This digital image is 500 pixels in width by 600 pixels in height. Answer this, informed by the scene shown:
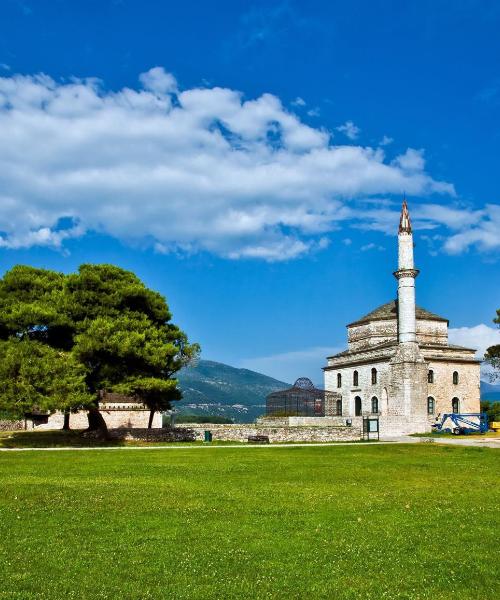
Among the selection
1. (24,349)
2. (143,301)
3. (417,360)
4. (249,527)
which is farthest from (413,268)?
(249,527)

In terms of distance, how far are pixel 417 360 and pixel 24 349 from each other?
34.2 meters

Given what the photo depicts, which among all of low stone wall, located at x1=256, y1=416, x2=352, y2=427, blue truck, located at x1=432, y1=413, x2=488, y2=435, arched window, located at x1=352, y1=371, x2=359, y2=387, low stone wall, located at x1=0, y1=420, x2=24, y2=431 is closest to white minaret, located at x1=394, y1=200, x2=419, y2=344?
blue truck, located at x1=432, y1=413, x2=488, y2=435

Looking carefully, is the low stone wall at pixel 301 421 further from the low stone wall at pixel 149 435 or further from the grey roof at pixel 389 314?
the low stone wall at pixel 149 435


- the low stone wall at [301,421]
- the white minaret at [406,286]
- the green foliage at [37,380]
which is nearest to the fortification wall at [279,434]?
the green foliage at [37,380]

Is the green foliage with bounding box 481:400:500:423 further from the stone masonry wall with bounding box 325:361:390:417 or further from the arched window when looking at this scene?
the arched window

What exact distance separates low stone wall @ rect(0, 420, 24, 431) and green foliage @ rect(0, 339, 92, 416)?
17.8 metres

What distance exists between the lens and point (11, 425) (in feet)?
170

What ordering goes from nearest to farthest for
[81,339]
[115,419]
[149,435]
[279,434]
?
[81,339] < [149,435] < [279,434] < [115,419]

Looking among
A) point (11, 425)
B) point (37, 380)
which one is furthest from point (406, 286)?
point (11, 425)

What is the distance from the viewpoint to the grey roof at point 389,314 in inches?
2552

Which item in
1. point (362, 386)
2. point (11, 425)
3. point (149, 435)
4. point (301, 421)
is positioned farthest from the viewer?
point (362, 386)

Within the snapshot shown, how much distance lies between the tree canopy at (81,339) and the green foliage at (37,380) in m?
0.05

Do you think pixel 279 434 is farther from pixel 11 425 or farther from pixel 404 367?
pixel 11 425

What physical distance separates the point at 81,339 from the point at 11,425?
19473 mm
